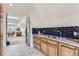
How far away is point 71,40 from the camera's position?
1829 millimetres

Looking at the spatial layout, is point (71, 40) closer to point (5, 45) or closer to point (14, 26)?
point (14, 26)

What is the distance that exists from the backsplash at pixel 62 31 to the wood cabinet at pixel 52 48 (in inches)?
5.5

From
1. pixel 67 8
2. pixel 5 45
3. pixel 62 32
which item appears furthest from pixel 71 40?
pixel 5 45

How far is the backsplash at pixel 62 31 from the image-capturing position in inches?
72.6

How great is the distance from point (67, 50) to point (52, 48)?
24 cm

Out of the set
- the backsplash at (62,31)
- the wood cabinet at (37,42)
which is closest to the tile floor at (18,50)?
the wood cabinet at (37,42)

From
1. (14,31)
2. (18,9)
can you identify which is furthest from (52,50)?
(18,9)

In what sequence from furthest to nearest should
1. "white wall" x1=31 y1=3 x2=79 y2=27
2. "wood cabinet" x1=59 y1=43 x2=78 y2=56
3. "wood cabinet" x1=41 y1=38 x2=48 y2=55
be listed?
"wood cabinet" x1=41 y1=38 x2=48 y2=55
"white wall" x1=31 y1=3 x2=79 y2=27
"wood cabinet" x1=59 y1=43 x2=78 y2=56

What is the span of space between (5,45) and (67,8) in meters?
1.12

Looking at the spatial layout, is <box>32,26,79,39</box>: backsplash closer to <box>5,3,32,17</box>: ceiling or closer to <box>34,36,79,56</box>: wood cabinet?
<box>34,36,79,56</box>: wood cabinet

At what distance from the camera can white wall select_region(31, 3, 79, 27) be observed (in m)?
1.87

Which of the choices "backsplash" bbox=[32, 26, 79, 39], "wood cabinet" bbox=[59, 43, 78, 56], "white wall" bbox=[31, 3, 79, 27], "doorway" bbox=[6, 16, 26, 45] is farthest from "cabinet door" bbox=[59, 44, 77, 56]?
"doorway" bbox=[6, 16, 26, 45]

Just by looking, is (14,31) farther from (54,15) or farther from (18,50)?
(54,15)

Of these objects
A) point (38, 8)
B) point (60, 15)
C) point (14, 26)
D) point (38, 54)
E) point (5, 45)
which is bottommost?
point (38, 54)
